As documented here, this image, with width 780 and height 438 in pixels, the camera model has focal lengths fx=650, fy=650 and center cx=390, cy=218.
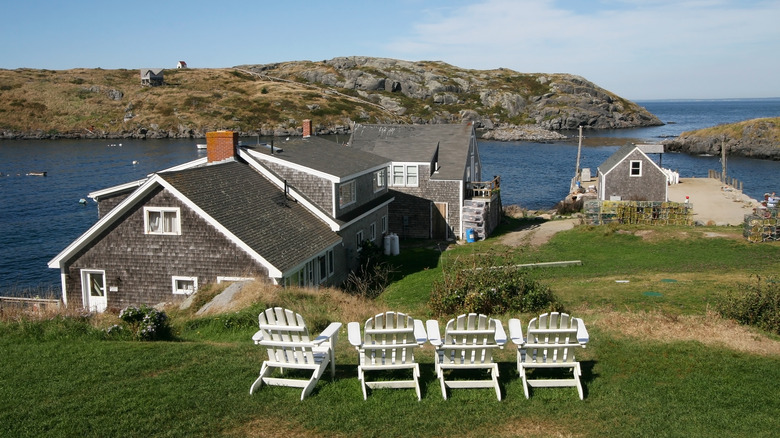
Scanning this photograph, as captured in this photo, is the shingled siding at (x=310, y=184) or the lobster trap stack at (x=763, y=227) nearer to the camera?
the shingled siding at (x=310, y=184)

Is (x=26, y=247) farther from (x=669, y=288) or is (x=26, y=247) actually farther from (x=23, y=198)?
(x=669, y=288)

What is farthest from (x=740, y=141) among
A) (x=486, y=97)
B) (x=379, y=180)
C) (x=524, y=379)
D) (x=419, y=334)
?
(x=419, y=334)

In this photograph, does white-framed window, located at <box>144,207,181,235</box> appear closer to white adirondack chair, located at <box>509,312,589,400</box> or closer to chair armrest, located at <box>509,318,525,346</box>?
chair armrest, located at <box>509,318,525,346</box>

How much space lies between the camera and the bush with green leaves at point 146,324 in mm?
12922

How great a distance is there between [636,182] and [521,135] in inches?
3735

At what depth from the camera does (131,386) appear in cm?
983

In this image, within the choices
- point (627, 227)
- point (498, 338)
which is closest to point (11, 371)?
point (498, 338)

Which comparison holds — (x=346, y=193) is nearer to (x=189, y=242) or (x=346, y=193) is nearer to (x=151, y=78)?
(x=189, y=242)

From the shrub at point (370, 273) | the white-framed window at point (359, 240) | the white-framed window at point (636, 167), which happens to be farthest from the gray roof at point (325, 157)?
the white-framed window at point (636, 167)

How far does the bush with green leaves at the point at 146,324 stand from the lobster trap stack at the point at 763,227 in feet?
89.3

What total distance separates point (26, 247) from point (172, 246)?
92.8 ft

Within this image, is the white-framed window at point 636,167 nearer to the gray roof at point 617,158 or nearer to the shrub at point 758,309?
the gray roof at point 617,158

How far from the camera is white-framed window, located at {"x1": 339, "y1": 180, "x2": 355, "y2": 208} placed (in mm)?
27522

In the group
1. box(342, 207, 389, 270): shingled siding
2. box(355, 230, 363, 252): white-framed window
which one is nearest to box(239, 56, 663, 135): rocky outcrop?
box(342, 207, 389, 270): shingled siding
